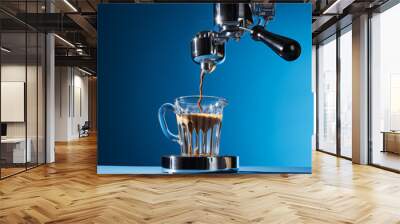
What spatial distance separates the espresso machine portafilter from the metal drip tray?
0.17 meters

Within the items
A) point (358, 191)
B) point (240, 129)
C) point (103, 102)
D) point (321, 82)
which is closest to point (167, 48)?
point (103, 102)

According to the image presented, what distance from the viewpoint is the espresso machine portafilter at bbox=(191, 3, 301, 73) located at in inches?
29.1

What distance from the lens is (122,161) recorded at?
3043mm

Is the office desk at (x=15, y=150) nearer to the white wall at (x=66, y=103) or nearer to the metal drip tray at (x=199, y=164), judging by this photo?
the metal drip tray at (x=199, y=164)

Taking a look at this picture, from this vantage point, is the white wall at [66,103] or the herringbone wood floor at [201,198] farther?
the white wall at [66,103]

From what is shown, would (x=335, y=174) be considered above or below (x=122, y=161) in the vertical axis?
below

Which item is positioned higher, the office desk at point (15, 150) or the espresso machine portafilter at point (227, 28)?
the espresso machine portafilter at point (227, 28)

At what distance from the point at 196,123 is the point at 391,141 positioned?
22.9 feet

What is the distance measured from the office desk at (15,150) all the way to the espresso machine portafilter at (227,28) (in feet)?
18.7

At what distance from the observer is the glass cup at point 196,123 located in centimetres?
76

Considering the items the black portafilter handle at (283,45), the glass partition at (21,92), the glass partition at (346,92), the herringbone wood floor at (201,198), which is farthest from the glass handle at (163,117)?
the glass partition at (346,92)

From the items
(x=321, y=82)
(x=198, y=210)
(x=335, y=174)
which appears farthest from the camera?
(x=321, y=82)

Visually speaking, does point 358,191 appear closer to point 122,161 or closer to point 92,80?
point 122,161

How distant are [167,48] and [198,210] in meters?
1.62
